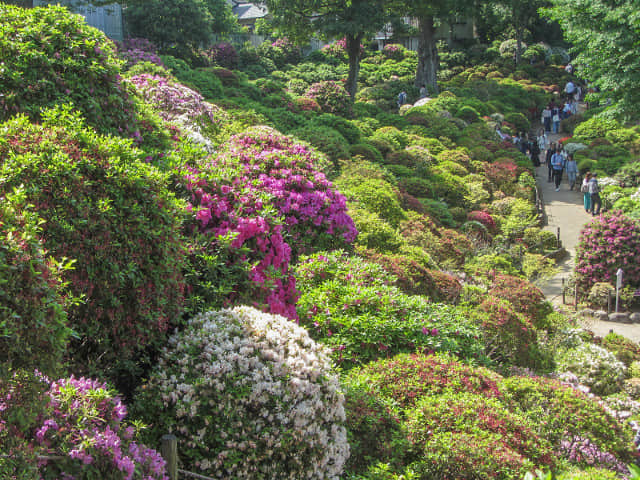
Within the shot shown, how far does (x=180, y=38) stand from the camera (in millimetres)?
26781

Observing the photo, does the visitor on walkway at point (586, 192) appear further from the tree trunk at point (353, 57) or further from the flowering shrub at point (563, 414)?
the flowering shrub at point (563, 414)

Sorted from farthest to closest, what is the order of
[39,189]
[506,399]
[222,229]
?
[506,399], [222,229], [39,189]

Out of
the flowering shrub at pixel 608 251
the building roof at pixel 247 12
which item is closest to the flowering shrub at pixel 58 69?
the flowering shrub at pixel 608 251

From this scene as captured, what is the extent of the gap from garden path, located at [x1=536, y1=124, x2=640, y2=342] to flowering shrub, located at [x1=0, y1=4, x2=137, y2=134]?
A: 10.2 meters

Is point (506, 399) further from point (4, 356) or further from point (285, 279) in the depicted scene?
point (4, 356)

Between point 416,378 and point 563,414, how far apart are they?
5.73ft

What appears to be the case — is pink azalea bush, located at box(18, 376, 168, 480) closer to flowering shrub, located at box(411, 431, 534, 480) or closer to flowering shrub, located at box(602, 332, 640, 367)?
flowering shrub, located at box(411, 431, 534, 480)

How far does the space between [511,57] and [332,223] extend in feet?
148

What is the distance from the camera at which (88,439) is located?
310 centimetres

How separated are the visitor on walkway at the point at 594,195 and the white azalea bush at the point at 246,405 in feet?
60.4

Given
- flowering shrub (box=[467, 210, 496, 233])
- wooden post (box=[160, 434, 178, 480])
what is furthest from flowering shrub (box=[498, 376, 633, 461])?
flowering shrub (box=[467, 210, 496, 233])

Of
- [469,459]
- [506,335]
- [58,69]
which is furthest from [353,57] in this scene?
[469,459]

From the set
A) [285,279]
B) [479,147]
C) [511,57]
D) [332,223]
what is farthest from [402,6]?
[285,279]

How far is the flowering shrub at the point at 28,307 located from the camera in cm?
281
